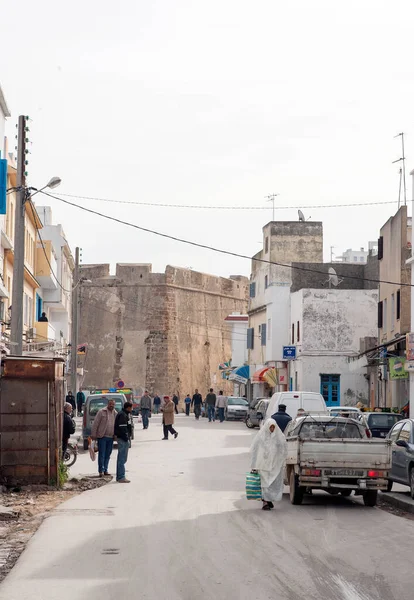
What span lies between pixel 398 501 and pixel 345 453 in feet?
5.16

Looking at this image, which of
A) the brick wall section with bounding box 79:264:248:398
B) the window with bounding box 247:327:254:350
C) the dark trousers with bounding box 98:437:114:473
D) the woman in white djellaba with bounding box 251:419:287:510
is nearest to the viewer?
the woman in white djellaba with bounding box 251:419:287:510

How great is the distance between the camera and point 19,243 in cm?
2320

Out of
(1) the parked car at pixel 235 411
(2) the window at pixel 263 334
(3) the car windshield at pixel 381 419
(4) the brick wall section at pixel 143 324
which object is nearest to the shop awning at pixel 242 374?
(2) the window at pixel 263 334

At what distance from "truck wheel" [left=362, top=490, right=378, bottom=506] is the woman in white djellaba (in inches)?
59.1

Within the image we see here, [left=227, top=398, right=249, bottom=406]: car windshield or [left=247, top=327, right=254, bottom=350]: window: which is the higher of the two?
[left=247, top=327, right=254, bottom=350]: window

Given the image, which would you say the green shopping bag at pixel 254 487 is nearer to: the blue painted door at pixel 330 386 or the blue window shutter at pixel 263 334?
the blue painted door at pixel 330 386

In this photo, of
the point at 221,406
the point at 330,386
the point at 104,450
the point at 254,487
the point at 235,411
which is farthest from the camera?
the point at 330,386

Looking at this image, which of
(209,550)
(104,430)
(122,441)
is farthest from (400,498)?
(209,550)

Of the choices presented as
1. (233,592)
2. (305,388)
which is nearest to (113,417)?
(233,592)

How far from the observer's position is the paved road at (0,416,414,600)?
9055 mm

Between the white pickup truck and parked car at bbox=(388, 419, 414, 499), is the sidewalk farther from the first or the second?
the white pickup truck

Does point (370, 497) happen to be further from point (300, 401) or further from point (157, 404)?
point (157, 404)

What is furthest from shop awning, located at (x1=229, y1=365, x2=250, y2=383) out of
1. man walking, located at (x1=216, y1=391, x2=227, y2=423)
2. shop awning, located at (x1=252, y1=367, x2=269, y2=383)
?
man walking, located at (x1=216, y1=391, x2=227, y2=423)

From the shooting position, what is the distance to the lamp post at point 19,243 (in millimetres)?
23203
